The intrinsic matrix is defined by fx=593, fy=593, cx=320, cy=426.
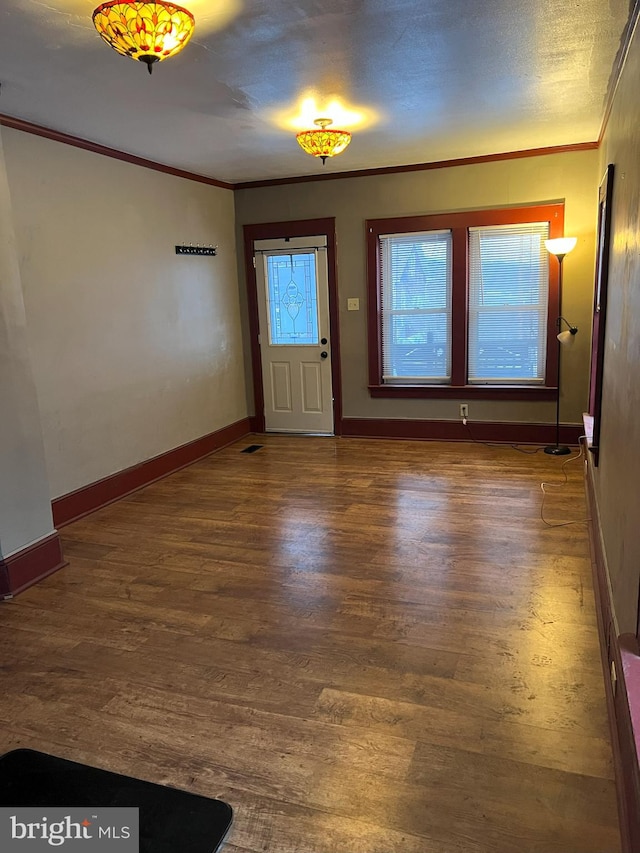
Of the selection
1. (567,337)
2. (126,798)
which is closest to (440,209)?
(567,337)

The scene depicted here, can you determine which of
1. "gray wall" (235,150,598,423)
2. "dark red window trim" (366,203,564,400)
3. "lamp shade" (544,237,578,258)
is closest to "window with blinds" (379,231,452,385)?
"dark red window trim" (366,203,564,400)

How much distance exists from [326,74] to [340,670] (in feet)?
9.54

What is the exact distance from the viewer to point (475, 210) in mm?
5371

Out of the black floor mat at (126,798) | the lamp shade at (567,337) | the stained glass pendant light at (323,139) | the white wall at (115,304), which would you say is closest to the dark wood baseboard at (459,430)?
the lamp shade at (567,337)

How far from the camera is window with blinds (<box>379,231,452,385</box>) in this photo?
5629 millimetres

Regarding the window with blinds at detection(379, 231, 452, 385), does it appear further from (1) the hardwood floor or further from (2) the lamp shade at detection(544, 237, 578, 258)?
(1) the hardwood floor

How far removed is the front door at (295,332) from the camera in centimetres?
606

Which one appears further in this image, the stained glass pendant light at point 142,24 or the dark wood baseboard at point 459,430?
the dark wood baseboard at point 459,430

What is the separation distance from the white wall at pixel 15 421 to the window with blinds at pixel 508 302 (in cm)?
388

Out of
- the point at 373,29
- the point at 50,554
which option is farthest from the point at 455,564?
the point at 373,29

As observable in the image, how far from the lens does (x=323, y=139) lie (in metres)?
3.94

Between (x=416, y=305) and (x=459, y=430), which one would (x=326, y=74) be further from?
(x=459, y=430)

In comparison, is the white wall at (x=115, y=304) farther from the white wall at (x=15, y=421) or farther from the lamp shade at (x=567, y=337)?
the lamp shade at (x=567, y=337)

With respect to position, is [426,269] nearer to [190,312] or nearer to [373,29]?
[190,312]
